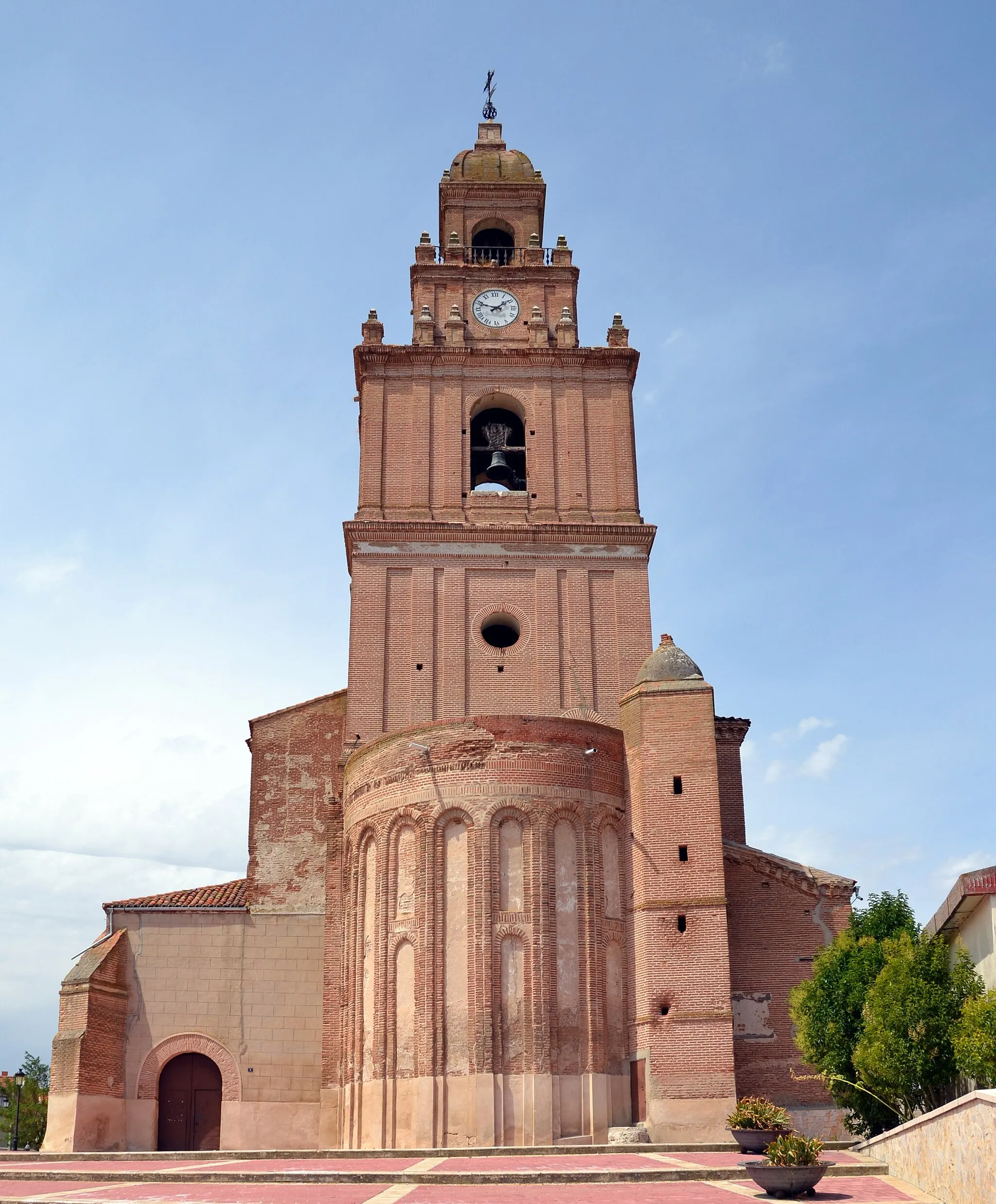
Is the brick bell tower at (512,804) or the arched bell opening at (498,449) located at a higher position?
the arched bell opening at (498,449)

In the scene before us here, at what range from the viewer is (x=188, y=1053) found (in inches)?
1105

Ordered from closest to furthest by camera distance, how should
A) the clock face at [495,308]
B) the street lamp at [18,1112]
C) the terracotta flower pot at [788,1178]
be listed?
the terracotta flower pot at [788,1178] → the clock face at [495,308] → the street lamp at [18,1112]

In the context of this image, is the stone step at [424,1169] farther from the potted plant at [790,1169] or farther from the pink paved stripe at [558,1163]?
the potted plant at [790,1169]

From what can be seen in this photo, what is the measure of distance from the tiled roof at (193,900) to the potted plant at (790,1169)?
1657 cm

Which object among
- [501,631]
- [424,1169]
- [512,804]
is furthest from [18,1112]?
[424,1169]

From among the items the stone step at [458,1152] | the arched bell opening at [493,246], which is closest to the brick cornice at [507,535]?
the arched bell opening at [493,246]

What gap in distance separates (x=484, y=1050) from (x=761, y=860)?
7472 millimetres

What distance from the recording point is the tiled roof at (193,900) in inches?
1141

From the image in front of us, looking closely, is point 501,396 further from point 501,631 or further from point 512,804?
point 512,804

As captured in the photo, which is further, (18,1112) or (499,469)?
(18,1112)

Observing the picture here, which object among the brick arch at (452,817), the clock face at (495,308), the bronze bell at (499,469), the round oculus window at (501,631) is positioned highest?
the clock face at (495,308)

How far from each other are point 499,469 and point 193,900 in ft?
42.3

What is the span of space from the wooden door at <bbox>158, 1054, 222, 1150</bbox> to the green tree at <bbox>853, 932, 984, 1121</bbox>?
46.8ft

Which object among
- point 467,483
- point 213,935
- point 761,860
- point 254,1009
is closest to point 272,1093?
point 254,1009
